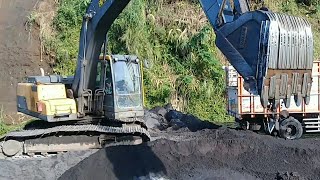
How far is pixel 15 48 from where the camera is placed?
17.8 m

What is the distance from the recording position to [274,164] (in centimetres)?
872

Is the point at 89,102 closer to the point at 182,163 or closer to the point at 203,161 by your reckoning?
the point at 182,163

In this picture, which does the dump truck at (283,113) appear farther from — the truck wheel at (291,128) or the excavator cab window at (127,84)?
the excavator cab window at (127,84)

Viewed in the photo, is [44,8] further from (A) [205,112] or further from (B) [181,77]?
(A) [205,112]

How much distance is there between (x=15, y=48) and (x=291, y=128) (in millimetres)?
10327

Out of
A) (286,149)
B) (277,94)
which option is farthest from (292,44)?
(286,149)

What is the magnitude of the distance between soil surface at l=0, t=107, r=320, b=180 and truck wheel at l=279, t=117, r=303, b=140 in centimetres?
325

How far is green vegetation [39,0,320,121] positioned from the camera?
58.5 ft

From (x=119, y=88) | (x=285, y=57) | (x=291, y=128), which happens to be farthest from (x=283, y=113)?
(x=285, y=57)

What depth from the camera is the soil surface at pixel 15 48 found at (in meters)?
17.2

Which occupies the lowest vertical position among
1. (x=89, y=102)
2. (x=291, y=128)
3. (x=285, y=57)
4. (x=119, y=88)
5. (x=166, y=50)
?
(x=291, y=128)

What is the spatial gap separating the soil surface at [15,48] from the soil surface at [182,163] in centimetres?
851

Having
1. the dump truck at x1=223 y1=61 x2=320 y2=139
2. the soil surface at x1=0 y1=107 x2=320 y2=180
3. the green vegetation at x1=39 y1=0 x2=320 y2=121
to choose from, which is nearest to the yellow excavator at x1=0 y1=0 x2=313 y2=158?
the soil surface at x1=0 y1=107 x2=320 y2=180

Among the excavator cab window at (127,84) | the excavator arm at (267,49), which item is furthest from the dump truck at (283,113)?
the excavator arm at (267,49)
